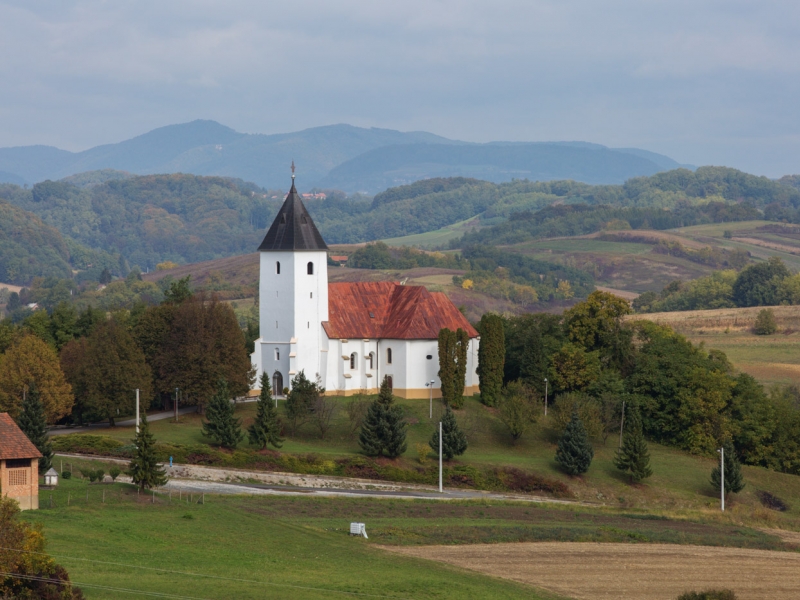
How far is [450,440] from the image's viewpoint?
64250 millimetres

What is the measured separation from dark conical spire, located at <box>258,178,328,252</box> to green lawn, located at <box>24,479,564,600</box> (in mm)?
27644

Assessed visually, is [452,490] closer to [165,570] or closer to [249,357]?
[249,357]

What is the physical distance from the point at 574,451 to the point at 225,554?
29.2 metres

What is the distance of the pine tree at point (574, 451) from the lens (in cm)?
6475

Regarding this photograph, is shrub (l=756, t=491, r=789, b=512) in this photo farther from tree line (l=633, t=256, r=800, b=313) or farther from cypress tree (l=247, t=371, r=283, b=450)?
tree line (l=633, t=256, r=800, b=313)

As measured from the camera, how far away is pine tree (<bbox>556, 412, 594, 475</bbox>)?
212ft

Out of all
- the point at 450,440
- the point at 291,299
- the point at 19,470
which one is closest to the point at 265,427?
the point at 450,440

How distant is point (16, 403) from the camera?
207ft

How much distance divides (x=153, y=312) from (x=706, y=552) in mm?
37263

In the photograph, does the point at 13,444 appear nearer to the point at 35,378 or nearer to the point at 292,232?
the point at 35,378

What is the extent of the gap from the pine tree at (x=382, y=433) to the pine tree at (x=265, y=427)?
4.40m

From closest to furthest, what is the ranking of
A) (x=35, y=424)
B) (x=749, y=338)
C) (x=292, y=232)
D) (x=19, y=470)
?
(x=19, y=470) < (x=35, y=424) < (x=292, y=232) < (x=749, y=338)

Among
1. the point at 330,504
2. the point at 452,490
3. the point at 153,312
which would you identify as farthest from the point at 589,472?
the point at 153,312

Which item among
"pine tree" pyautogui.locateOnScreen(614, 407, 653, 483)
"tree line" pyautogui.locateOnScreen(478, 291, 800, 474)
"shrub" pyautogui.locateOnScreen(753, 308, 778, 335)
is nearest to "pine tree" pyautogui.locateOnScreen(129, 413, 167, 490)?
"tree line" pyautogui.locateOnScreen(478, 291, 800, 474)
